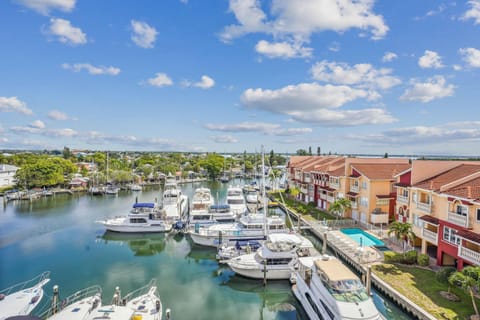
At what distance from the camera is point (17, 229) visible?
41438 millimetres

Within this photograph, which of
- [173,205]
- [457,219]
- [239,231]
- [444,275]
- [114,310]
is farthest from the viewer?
[173,205]

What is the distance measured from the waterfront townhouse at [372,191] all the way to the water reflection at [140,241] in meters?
26.5

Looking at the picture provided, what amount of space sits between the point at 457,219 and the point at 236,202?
109ft

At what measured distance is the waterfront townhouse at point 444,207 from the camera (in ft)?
69.0

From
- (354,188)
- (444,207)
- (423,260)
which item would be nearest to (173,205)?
(354,188)

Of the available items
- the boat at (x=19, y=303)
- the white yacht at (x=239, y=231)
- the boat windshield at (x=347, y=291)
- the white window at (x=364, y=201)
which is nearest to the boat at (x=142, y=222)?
the white yacht at (x=239, y=231)

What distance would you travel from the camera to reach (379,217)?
3653 centimetres

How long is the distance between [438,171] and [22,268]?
42903 mm

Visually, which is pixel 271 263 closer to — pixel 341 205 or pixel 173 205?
pixel 341 205

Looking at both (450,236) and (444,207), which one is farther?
(444,207)

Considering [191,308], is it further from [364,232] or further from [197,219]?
[364,232]

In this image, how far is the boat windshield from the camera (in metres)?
16.3

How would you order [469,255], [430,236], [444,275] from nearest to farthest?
[469,255] → [444,275] → [430,236]

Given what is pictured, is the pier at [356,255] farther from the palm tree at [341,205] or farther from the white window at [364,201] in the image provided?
the white window at [364,201]
